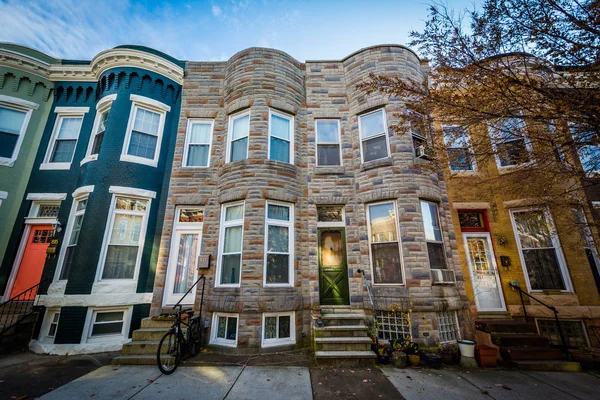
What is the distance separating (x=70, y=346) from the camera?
6.09 metres

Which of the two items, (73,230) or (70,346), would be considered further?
(73,230)

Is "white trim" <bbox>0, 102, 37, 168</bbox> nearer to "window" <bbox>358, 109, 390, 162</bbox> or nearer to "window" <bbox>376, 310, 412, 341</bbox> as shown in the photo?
"window" <bbox>358, 109, 390, 162</bbox>

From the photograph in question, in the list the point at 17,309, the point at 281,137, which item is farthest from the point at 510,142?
the point at 17,309

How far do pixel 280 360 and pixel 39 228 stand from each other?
8.74 metres

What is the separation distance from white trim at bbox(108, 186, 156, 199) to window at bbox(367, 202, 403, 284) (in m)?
6.75

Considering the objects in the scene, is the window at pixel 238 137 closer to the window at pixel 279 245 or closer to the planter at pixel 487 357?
the window at pixel 279 245

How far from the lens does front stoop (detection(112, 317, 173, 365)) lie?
5.29 metres

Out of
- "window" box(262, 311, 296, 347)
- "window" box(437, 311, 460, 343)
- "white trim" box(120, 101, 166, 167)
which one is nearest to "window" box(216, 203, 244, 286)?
"window" box(262, 311, 296, 347)

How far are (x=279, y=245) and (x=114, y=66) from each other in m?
8.27

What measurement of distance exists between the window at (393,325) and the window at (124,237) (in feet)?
22.7

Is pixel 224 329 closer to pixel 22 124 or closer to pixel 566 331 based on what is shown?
pixel 566 331

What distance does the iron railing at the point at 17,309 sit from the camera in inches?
253

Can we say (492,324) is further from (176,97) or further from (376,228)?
(176,97)

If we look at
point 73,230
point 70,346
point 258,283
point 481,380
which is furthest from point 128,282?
point 481,380
